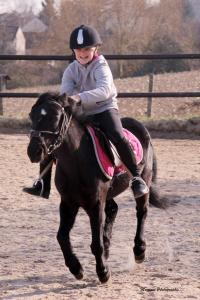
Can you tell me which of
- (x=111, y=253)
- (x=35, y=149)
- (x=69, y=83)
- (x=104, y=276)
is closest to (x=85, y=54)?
(x=69, y=83)

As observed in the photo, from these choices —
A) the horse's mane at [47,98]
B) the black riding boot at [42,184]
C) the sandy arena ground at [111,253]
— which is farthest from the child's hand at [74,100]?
the sandy arena ground at [111,253]

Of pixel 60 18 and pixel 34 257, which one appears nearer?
pixel 34 257

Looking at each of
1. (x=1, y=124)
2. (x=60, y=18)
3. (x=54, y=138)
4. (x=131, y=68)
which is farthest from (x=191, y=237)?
(x=60, y=18)

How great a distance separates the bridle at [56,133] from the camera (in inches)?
159

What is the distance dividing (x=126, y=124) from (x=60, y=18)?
33332 mm

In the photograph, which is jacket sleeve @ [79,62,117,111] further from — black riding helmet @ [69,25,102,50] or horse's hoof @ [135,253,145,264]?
horse's hoof @ [135,253,145,264]

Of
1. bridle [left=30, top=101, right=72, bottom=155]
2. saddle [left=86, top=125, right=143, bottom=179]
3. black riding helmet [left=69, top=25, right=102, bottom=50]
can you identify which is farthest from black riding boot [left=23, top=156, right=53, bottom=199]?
black riding helmet [left=69, top=25, right=102, bottom=50]

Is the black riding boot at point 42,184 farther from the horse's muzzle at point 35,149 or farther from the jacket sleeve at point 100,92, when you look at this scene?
the horse's muzzle at point 35,149

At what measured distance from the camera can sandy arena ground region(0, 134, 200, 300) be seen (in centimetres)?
454

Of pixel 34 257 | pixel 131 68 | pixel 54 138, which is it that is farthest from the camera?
pixel 131 68

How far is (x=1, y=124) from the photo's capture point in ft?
45.0

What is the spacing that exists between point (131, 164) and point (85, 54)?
37.7 inches

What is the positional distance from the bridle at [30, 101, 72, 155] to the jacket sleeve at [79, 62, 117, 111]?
0.89ft

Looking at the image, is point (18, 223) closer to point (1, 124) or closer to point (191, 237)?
point (191, 237)
